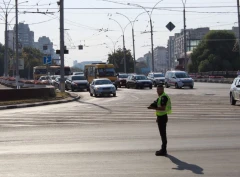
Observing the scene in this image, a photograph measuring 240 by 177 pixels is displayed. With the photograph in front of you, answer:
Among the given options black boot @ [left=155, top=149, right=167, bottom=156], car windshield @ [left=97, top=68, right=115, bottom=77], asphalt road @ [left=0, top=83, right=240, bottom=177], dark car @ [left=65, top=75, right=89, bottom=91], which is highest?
car windshield @ [left=97, top=68, right=115, bottom=77]

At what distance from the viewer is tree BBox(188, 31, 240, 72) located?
108m

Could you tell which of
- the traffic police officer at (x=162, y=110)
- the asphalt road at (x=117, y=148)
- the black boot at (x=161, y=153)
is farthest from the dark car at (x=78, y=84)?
the black boot at (x=161, y=153)

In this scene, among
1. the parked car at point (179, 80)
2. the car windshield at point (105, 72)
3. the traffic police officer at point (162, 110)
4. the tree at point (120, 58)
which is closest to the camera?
the traffic police officer at point (162, 110)

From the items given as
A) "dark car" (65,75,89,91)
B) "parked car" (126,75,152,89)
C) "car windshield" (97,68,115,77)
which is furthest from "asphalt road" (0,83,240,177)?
"car windshield" (97,68,115,77)

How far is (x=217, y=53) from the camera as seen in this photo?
10988 centimetres

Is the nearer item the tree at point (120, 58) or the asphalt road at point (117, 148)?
the asphalt road at point (117, 148)

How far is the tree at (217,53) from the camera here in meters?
108

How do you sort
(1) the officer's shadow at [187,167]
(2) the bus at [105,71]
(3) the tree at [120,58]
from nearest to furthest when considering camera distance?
(1) the officer's shadow at [187,167], (2) the bus at [105,71], (3) the tree at [120,58]

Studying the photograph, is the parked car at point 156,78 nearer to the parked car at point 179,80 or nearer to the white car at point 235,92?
the parked car at point 179,80

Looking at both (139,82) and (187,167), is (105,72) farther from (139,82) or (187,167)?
(187,167)

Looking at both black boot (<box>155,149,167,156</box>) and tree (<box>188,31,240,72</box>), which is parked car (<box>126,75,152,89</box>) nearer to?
black boot (<box>155,149,167,156</box>)

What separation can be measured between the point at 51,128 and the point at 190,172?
943 cm

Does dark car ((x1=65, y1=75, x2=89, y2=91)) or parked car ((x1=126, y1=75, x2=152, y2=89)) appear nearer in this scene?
dark car ((x1=65, y1=75, x2=89, y2=91))

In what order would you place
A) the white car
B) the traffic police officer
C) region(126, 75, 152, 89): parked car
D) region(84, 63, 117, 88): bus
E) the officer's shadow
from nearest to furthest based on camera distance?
the officer's shadow, the traffic police officer, the white car, region(126, 75, 152, 89): parked car, region(84, 63, 117, 88): bus
